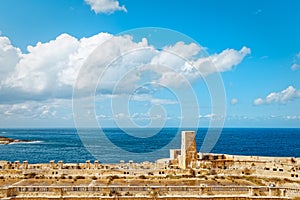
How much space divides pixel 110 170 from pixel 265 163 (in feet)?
48.1

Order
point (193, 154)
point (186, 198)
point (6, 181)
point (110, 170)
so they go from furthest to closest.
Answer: point (193, 154) → point (110, 170) → point (6, 181) → point (186, 198)

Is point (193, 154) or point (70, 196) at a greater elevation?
point (193, 154)

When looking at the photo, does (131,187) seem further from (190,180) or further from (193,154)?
(193,154)

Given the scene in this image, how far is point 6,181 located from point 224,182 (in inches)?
646

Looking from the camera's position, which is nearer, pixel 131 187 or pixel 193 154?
pixel 131 187

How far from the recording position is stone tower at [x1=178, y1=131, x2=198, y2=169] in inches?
1252

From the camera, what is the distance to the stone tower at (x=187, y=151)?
104 ft

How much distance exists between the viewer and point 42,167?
29.5 meters

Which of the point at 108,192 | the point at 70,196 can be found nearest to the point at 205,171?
the point at 108,192

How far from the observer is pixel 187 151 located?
32094 millimetres

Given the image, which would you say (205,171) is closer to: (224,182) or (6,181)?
(224,182)

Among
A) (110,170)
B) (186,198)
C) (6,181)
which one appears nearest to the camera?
(186,198)

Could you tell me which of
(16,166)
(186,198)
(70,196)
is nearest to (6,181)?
(16,166)

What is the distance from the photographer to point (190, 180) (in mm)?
A: 26125
